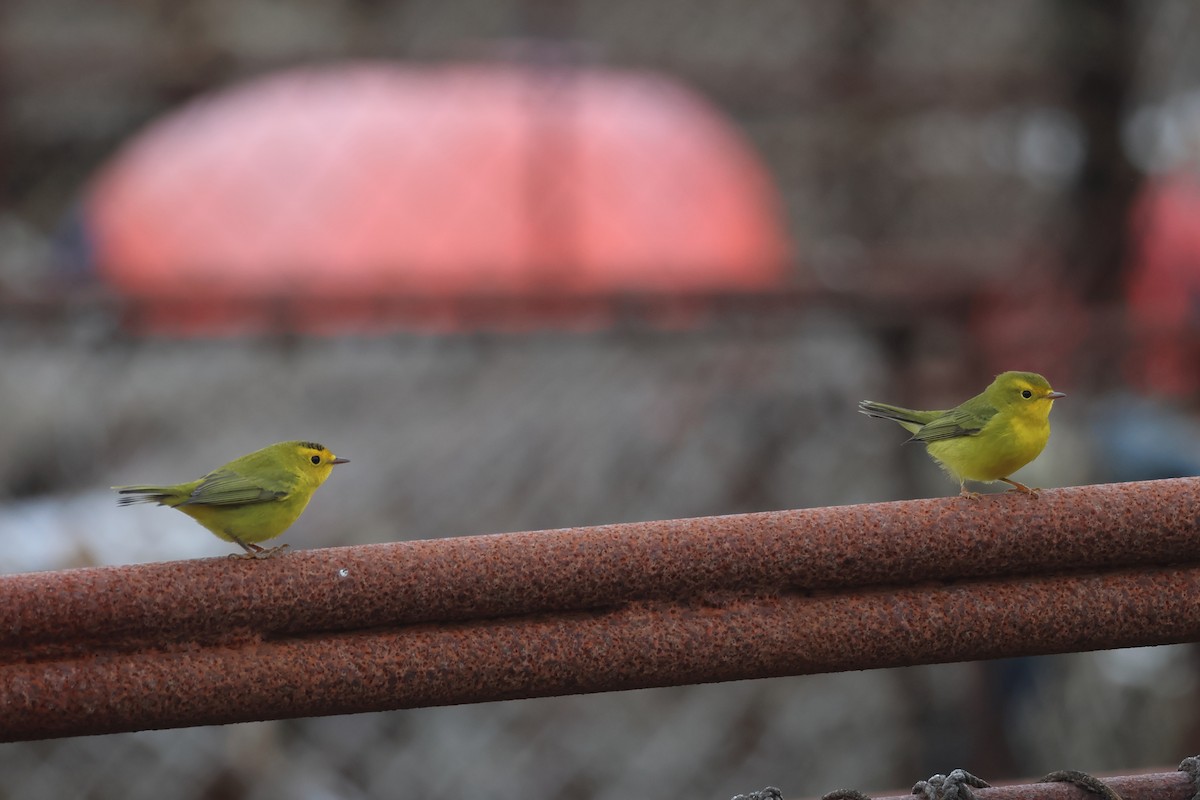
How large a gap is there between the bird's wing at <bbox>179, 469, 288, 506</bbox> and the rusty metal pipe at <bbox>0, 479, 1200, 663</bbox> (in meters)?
0.40

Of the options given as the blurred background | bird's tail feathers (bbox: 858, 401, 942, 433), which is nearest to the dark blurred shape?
the blurred background

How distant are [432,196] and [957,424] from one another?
2476 mm

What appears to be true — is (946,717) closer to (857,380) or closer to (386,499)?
(857,380)

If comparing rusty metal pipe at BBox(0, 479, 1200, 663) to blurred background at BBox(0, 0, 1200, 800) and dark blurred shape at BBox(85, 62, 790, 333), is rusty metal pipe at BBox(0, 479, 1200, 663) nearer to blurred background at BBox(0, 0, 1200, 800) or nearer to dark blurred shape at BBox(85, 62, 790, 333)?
blurred background at BBox(0, 0, 1200, 800)

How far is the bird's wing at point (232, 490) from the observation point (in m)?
1.37

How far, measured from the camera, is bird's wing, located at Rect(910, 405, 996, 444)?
1478mm

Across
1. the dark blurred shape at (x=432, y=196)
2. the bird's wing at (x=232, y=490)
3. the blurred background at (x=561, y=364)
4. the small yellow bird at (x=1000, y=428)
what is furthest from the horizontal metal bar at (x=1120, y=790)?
the dark blurred shape at (x=432, y=196)

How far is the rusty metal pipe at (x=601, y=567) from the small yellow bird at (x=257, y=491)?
407 millimetres

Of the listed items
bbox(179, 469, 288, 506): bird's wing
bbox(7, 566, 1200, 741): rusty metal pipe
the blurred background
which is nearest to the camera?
bbox(7, 566, 1200, 741): rusty metal pipe

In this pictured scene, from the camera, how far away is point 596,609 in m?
0.97

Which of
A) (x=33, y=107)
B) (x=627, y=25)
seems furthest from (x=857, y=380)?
(x=33, y=107)

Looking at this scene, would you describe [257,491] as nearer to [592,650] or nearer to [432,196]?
[592,650]

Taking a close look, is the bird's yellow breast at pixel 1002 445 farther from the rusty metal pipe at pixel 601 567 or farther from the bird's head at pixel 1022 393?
the rusty metal pipe at pixel 601 567

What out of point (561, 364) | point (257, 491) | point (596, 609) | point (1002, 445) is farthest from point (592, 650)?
point (561, 364)
